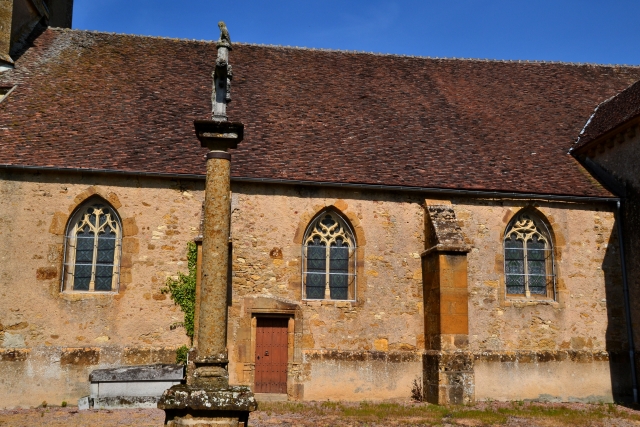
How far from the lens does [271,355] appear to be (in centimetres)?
1398

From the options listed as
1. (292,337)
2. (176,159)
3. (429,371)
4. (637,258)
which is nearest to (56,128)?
Answer: (176,159)

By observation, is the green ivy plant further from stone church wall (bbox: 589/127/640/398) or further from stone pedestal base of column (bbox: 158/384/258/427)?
stone church wall (bbox: 589/127/640/398)

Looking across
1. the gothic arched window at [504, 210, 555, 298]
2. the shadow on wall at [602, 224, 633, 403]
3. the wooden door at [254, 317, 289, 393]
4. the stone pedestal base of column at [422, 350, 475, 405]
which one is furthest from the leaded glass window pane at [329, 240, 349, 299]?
the shadow on wall at [602, 224, 633, 403]

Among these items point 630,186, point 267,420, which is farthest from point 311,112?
point 267,420

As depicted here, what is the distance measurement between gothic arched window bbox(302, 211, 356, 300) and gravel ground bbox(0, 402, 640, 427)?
333cm

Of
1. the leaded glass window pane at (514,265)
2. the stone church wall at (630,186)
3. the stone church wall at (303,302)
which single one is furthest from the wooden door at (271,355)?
the stone church wall at (630,186)

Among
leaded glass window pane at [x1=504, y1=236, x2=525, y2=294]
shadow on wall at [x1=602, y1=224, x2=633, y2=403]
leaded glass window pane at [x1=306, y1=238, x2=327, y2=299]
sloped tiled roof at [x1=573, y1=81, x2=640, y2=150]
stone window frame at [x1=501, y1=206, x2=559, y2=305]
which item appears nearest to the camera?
leaded glass window pane at [x1=306, y1=238, x2=327, y2=299]

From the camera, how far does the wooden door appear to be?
546 inches

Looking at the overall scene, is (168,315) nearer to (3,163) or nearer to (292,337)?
(292,337)

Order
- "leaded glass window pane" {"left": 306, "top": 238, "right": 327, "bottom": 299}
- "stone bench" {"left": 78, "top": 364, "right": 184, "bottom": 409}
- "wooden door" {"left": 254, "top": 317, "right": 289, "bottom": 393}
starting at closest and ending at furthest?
"stone bench" {"left": 78, "top": 364, "right": 184, "bottom": 409} < "wooden door" {"left": 254, "top": 317, "right": 289, "bottom": 393} < "leaded glass window pane" {"left": 306, "top": 238, "right": 327, "bottom": 299}

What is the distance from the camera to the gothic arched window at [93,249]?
13.7 m

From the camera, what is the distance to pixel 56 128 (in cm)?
1460

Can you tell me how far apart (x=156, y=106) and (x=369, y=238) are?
6211 mm

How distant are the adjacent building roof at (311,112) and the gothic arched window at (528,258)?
877 millimetres
